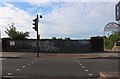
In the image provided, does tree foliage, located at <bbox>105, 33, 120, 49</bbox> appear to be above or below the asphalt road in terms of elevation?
above

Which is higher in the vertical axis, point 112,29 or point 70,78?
point 112,29

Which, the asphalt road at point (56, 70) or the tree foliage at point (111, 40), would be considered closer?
the asphalt road at point (56, 70)

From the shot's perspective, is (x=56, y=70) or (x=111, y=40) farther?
(x=111, y=40)

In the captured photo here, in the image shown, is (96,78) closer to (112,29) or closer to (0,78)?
(0,78)

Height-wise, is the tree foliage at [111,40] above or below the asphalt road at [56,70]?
above

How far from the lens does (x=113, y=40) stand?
7469cm

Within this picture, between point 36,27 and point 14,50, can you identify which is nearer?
point 36,27

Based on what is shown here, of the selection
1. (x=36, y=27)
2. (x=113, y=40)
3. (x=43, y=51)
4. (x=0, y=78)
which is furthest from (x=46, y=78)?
(x=113, y=40)

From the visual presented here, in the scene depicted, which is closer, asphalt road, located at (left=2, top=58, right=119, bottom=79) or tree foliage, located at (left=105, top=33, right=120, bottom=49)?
asphalt road, located at (left=2, top=58, right=119, bottom=79)

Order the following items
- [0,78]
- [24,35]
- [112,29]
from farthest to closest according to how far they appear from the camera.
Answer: [24,35], [112,29], [0,78]

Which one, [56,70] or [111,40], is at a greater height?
[111,40]

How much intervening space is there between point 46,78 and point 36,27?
2234cm

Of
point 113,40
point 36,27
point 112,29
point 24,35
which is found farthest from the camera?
point 24,35

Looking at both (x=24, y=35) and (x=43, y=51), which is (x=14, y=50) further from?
(x=24, y=35)
